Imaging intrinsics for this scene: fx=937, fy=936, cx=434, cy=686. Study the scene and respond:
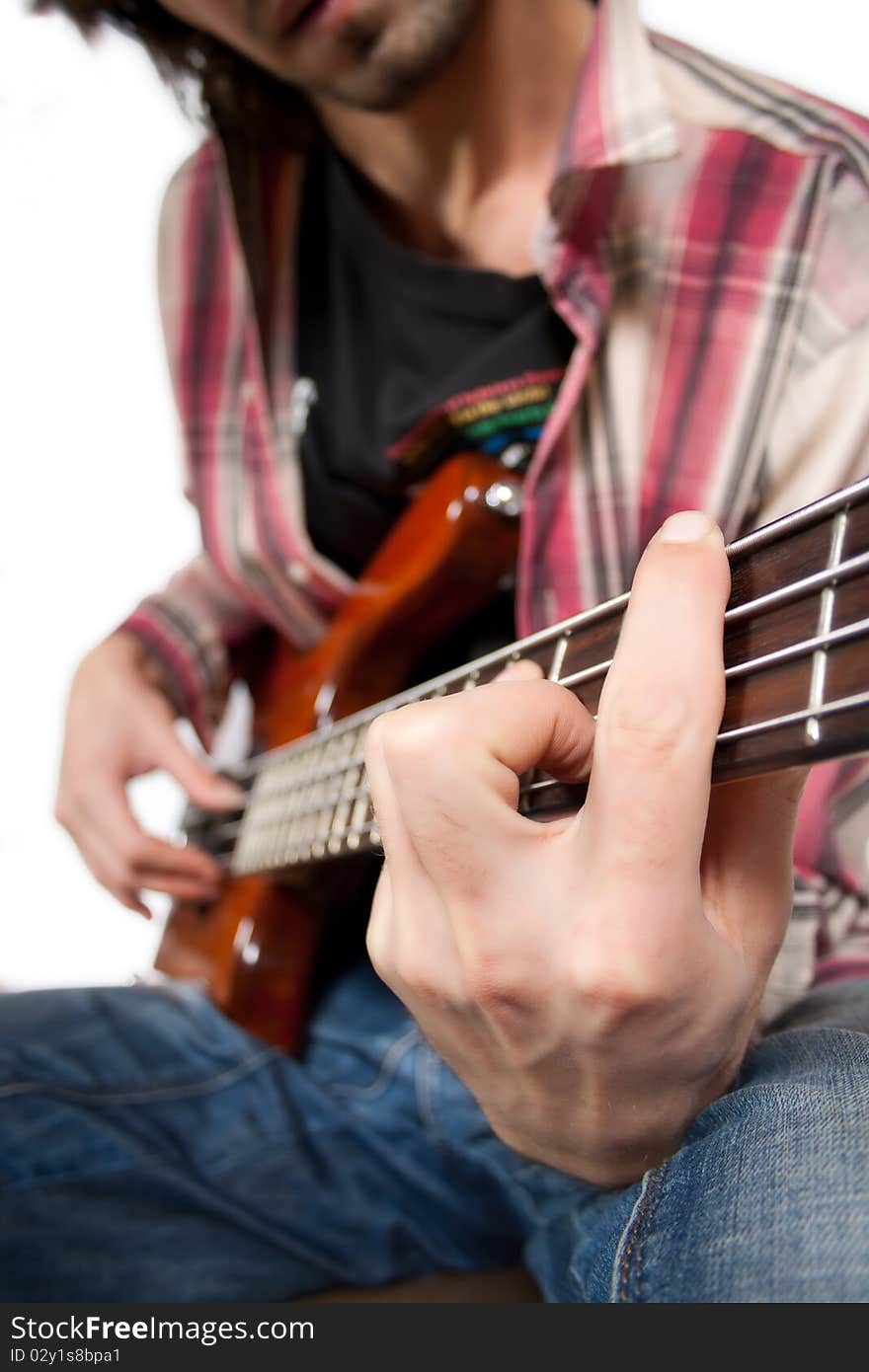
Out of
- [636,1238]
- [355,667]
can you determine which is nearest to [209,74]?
[355,667]

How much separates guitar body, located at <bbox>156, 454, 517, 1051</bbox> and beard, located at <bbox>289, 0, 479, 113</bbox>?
0.28 metres

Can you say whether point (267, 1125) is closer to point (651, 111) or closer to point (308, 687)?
point (308, 687)

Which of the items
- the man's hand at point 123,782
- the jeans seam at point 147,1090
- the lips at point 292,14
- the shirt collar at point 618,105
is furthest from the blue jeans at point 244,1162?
the lips at point 292,14

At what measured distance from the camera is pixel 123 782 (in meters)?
0.83

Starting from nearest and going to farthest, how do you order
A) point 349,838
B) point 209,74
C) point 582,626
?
point 582,626, point 349,838, point 209,74

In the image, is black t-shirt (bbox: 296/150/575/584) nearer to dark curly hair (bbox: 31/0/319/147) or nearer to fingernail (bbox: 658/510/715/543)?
dark curly hair (bbox: 31/0/319/147)

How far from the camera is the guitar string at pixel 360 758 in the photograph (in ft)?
0.89

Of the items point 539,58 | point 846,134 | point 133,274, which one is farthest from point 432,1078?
point 133,274

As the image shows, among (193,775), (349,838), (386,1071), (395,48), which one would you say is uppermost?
(395,48)

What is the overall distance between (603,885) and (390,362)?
1.90 feet

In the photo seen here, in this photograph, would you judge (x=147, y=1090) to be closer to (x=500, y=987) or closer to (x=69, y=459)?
(x=500, y=987)

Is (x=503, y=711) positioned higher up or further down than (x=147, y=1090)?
higher up

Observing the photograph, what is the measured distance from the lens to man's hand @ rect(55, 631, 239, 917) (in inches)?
30.9

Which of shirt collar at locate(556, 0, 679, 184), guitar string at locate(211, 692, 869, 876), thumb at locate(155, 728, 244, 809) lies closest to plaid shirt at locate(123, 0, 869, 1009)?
shirt collar at locate(556, 0, 679, 184)
